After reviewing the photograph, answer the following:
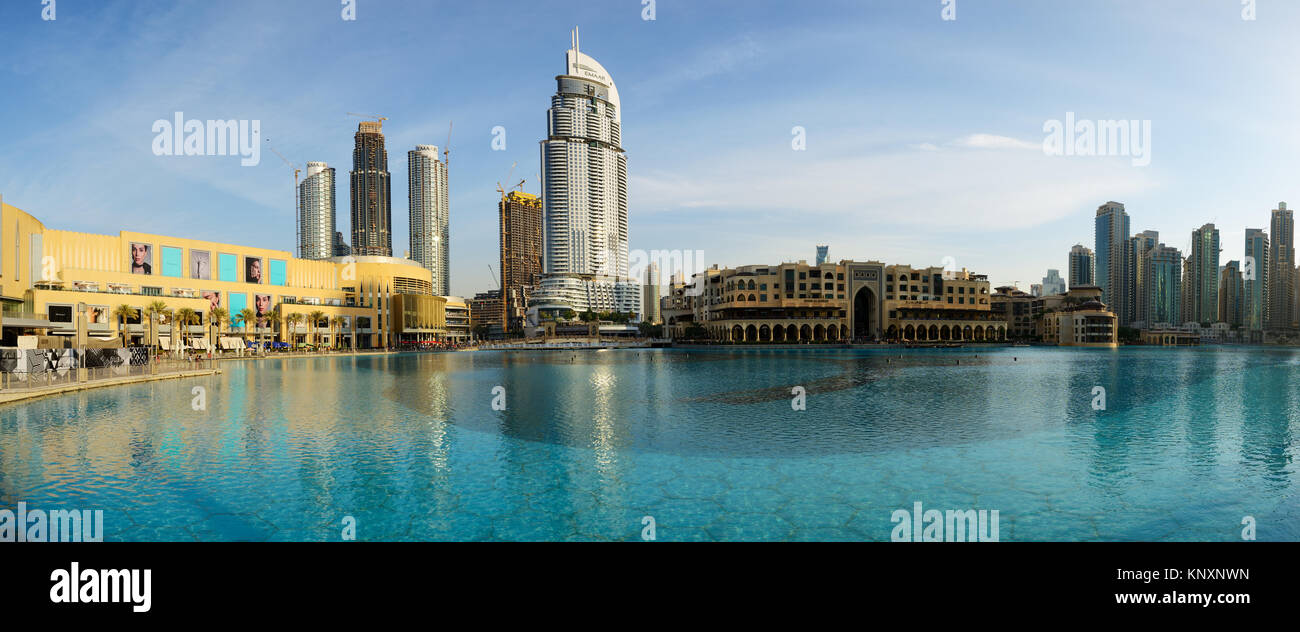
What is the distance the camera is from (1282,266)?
164500 mm

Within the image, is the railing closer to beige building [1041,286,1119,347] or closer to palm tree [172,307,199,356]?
palm tree [172,307,199,356]

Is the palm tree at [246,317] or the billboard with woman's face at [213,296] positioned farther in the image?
the billboard with woman's face at [213,296]

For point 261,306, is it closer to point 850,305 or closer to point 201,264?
point 201,264

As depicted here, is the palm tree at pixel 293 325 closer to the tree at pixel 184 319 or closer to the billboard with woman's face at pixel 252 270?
the billboard with woman's face at pixel 252 270

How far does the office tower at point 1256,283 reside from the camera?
529ft

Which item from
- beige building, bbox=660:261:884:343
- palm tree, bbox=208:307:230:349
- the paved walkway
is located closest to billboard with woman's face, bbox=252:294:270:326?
palm tree, bbox=208:307:230:349

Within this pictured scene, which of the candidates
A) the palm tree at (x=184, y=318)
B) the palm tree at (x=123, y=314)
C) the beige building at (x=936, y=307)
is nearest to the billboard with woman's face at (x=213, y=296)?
the palm tree at (x=184, y=318)

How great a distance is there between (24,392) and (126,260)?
8503 centimetres

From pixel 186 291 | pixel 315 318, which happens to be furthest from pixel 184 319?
pixel 315 318

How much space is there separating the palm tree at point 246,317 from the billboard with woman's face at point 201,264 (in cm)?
844

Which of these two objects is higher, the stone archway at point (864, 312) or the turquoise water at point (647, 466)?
the stone archway at point (864, 312)

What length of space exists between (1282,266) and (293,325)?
26632 cm

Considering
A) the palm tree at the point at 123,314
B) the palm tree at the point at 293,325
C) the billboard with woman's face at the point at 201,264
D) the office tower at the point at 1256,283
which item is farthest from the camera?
the office tower at the point at 1256,283
